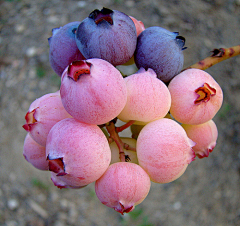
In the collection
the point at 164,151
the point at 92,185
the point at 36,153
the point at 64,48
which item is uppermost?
the point at 64,48

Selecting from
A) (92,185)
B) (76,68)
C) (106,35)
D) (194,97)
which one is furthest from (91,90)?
(92,185)

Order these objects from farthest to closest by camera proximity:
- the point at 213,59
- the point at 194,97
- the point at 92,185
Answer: the point at 92,185
the point at 213,59
the point at 194,97

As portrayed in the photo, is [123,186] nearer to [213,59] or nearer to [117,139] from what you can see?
[117,139]

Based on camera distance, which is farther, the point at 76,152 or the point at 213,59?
the point at 213,59

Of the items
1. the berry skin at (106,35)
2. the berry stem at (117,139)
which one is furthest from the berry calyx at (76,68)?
the berry stem at (117,139)

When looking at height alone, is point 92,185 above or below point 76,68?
below

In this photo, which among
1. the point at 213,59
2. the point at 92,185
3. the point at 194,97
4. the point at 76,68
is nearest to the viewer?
the point at 76,68
